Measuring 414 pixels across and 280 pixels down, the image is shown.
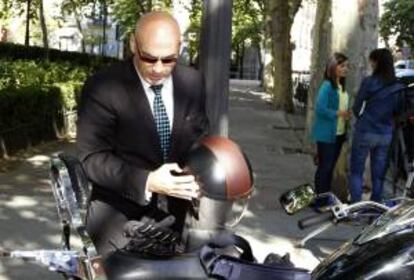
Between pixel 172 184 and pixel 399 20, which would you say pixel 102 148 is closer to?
pixel 172 184

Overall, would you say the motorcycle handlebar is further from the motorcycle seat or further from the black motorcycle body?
the motorcycle seat

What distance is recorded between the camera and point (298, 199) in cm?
272

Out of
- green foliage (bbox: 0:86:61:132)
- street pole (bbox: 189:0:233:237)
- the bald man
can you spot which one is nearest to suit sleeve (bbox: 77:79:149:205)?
the bald man

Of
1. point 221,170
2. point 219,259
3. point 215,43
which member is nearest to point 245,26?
point 215,43

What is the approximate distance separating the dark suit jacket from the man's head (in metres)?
0.14

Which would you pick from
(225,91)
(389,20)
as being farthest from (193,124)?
(389,20)

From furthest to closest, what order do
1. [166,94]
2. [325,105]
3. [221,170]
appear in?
[325,105], [166,94], [221,170]

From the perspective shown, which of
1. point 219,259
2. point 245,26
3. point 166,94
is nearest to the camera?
point 219,259

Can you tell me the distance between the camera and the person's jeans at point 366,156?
8.85 metres

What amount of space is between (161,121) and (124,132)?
14 centimetres

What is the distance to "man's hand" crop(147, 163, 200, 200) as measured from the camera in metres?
2.53

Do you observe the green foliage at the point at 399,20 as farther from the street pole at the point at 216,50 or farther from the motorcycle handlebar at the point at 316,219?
the motorcycle handlebar at the point at 316,219

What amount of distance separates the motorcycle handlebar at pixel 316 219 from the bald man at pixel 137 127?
397 mm

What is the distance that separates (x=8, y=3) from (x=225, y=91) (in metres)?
27.8
